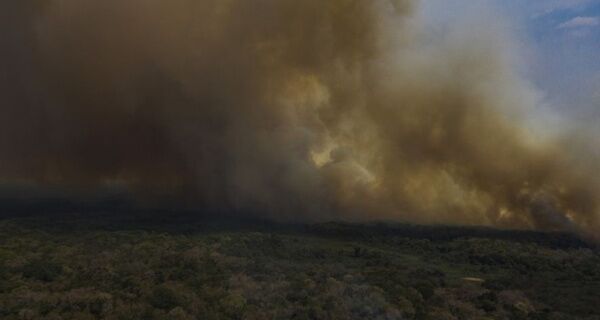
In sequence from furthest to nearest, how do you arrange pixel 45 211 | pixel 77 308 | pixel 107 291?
pixel 45 211, pixel 107 291, pixel 77 308

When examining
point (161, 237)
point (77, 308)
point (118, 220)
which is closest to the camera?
point (77, 308)

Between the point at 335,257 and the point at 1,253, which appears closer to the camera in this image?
the point at 1,253

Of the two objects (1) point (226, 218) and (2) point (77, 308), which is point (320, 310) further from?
(1) point (226, 218)

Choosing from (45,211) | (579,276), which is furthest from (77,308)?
(45,211)

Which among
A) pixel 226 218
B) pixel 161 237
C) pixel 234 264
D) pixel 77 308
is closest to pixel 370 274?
pixel 234 264

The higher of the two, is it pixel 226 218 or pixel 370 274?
pixel 226 218

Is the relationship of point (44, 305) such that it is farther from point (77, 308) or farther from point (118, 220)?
point (118, 220)
